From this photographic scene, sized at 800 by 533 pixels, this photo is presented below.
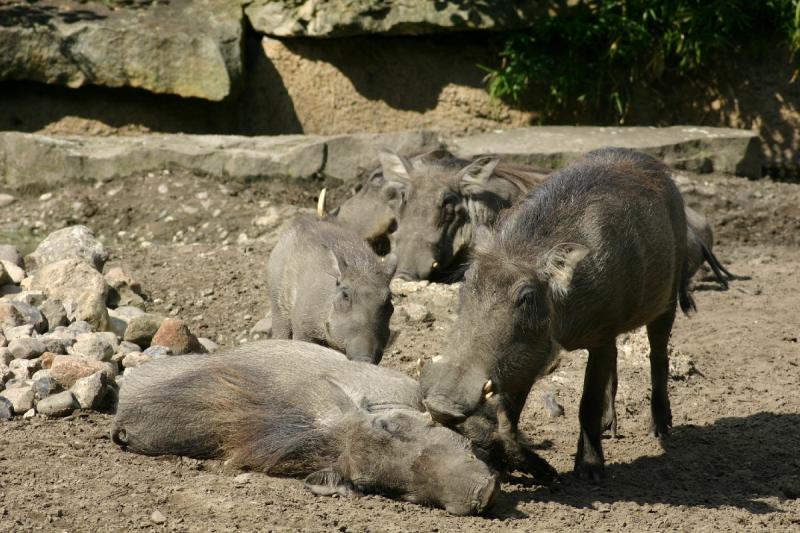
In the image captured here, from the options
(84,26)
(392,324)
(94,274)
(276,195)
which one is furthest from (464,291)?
(84,26)

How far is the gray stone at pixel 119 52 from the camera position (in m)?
9.20

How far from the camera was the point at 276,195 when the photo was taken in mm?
8586

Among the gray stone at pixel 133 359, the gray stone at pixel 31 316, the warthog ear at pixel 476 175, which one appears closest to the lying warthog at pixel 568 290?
the gray stone at pixel 133 359

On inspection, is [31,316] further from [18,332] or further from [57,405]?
[57,405]

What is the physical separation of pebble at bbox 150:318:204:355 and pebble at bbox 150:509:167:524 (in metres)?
1.90

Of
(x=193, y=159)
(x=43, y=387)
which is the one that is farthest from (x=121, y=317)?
(x=193, y=159)

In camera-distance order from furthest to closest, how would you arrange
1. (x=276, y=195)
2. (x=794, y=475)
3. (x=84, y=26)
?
(x=84, y=26), (x=276, y=195), (x=794, y=475)

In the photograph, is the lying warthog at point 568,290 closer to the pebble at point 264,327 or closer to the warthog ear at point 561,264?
the warthog ear at point 561,264

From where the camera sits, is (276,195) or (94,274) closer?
(94,274)

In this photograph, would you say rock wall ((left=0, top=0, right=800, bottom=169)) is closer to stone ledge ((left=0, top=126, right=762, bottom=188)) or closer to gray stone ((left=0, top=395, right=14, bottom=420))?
stone ledge ((left=0, top=126, right=762, bottom=188))

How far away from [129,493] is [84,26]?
6.45 m

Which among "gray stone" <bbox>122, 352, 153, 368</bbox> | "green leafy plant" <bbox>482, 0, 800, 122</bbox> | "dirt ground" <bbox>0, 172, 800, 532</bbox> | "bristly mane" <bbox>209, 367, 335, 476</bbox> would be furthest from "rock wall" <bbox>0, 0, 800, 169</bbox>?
"bristly mane" <bbox>209, 367, 335, 476</bbox>

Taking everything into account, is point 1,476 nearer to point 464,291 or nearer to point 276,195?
point 464,291

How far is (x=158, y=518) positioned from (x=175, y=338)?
6.55ft
